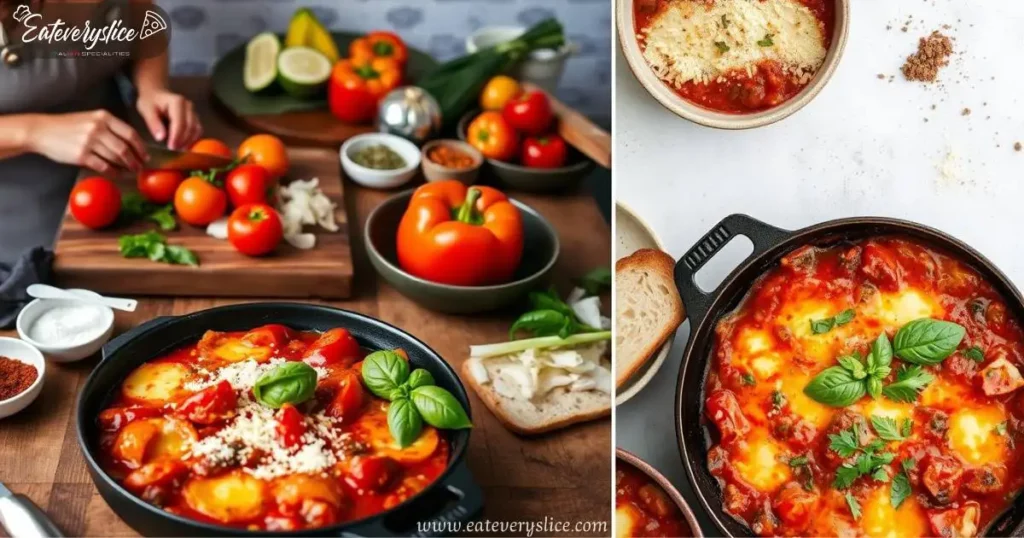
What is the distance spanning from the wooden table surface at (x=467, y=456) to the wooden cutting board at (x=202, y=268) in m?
0.03

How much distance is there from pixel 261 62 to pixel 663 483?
153 centimetres

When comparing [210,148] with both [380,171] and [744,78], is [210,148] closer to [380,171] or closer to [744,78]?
[380,171]

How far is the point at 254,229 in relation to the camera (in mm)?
1592

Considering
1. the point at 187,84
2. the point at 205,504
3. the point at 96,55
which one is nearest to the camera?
the point at 205,504

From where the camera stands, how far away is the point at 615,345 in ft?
3.97

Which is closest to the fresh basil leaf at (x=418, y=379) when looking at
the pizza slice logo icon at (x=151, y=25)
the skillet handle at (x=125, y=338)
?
the skillet handle at (x=125, y=338)

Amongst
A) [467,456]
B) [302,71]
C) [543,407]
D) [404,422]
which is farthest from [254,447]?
[302,71]

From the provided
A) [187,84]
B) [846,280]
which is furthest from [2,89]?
[846,280]

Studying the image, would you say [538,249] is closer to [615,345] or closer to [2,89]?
[615,345]

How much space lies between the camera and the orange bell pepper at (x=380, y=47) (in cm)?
230

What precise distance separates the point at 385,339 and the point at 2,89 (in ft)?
2.79

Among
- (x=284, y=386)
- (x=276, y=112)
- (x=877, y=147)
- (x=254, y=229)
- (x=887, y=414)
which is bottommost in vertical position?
(x=276, y=112)

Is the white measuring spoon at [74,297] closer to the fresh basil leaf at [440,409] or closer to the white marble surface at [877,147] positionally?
the fresh basil leaf at [440,409]

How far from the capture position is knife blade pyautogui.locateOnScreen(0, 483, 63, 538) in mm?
1092
